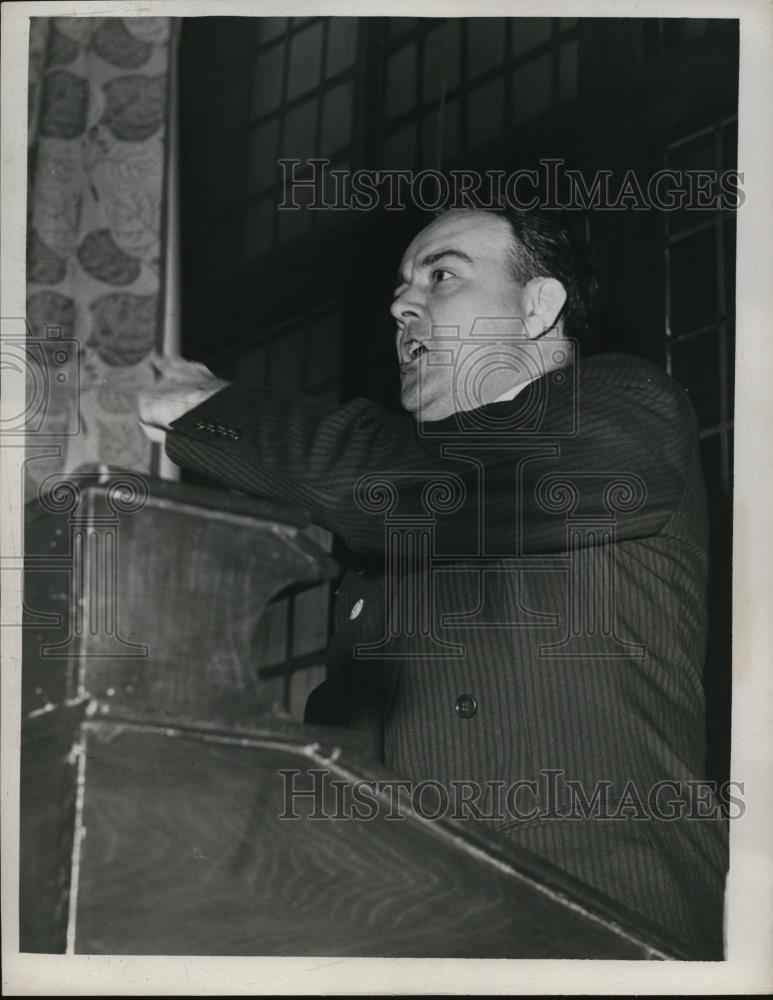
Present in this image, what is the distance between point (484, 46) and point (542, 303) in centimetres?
52

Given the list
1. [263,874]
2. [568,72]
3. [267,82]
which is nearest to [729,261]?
[568,72]

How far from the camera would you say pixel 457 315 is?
3094 millimetres

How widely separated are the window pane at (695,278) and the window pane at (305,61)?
76 cm

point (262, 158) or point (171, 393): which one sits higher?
point (262, 158)

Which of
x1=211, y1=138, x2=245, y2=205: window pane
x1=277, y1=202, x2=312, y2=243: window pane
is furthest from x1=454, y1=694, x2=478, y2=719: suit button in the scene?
x1=211, y1=138, x2=245, y2=205: window pane

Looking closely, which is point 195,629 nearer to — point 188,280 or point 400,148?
point 188,280

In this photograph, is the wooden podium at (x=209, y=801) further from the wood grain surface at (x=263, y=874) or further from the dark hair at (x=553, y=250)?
the dark hair at (x=553, y=250)

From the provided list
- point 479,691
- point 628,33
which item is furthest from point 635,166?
point 479,691

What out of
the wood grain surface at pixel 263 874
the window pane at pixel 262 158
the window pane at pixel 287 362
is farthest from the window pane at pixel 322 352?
the wood grain surface at pixel 263 874

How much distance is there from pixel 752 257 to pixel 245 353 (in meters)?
0.96

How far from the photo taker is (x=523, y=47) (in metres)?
3.21

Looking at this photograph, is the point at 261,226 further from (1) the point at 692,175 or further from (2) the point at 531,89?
(1) the point at 692,175

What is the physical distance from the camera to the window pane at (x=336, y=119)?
3.19 m

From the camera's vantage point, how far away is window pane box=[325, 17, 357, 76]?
3.19 m
